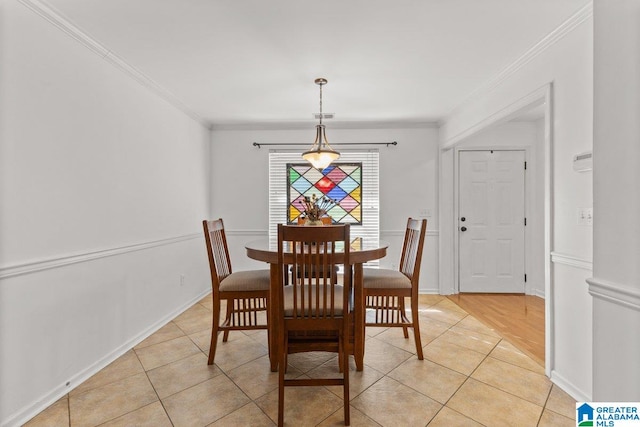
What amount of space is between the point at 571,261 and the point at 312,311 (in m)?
1.70

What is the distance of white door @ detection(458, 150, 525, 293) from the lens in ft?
13.5

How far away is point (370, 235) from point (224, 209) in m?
2.12

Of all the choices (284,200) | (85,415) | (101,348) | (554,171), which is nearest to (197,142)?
(284,200)

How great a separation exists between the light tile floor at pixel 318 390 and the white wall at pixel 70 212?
0.89 ft

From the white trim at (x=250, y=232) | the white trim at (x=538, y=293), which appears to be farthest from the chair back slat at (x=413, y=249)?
the white trim at (x=538, y=293)

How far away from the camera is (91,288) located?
6.96 ft

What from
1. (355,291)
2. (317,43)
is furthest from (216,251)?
(317,43)

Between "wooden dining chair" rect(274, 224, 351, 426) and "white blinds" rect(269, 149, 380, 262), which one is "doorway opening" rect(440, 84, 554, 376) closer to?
Result: "white blinds" rect(269, 149, 380, 262)

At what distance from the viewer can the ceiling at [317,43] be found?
5.84 ft

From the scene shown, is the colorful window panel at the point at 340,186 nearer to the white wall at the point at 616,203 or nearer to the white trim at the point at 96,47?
the white trim at the point at 96,47

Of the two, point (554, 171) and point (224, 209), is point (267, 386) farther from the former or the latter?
point (224, 209)

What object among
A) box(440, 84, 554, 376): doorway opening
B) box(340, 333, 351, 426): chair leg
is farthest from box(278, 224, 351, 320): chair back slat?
box(440, 84, 554, 376): doorway opening

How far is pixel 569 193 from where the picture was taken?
1.96 metres

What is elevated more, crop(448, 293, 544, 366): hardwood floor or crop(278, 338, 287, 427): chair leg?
crop(278, 338, 287, 427): chair leg
